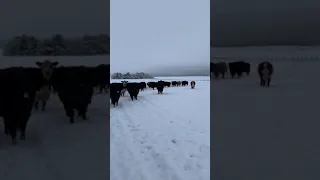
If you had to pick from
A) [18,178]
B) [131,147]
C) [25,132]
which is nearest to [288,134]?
[131,147]

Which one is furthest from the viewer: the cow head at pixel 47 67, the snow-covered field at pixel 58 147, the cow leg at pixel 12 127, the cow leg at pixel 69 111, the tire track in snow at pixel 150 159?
the cow head at pixel 47 67

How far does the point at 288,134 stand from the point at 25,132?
11.1 ft

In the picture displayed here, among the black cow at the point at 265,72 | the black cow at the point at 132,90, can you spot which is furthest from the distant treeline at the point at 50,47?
the black cow at the point at 132,90

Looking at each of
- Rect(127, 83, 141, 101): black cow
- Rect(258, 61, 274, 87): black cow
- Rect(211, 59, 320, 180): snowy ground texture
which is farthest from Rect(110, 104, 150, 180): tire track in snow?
Rect(127, 83, 141, 101): black cow

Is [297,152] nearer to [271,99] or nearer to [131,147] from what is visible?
[271,99]

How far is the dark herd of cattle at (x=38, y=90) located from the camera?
3236mm

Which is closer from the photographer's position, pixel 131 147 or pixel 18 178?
pixel 18 178

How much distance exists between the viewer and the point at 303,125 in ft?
10.7

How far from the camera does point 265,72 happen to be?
19.1 ft

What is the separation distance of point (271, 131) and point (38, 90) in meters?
3.46

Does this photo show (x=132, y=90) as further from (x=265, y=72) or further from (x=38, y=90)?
(x=38, y=90)

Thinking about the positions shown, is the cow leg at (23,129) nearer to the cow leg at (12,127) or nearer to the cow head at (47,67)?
the cow leg at (12,127)

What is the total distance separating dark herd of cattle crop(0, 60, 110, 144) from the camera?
3.24 metres

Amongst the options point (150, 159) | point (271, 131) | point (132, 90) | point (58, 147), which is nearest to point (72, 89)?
point (58, 147)
